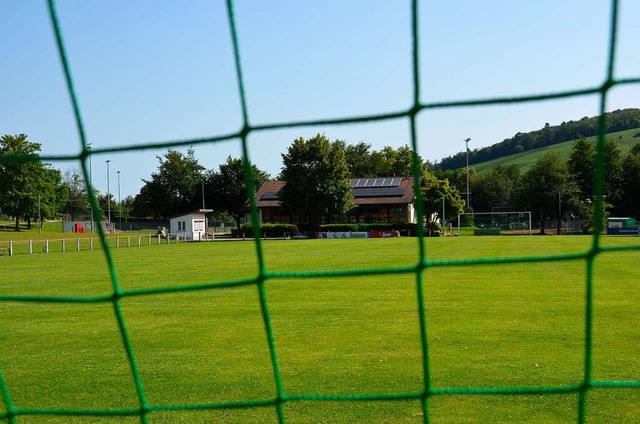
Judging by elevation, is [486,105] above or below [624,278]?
above

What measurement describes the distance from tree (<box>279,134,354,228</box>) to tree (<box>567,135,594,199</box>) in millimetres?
2827

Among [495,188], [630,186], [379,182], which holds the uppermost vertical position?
[495,188]

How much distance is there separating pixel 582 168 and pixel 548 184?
4950 millimetres

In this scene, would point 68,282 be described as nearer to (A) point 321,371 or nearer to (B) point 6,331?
(B) point 6,331

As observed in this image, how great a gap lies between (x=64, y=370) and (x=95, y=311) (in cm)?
273

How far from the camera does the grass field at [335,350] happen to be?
3.82 metres

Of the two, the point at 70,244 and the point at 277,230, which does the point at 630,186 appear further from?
the point at 277,230

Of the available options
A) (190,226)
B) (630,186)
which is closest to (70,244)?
(190,226)

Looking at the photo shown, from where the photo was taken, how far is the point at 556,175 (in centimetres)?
1230

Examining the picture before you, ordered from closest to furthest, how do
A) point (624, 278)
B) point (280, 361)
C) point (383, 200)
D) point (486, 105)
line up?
point (486, 105) → point (280, 361) → point (624, 278) → point (383, 200)

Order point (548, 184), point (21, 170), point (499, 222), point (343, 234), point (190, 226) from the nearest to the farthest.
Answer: point (21, 170)
point (548, 184)
point (343, 234)
point (190, 226)
point (499, 222)

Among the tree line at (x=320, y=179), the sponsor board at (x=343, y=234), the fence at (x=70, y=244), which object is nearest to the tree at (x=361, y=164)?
the tree line at (x=320, y=179)

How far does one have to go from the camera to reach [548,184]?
14.5m

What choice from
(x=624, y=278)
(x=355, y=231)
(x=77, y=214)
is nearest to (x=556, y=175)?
(x=624, y=278)
